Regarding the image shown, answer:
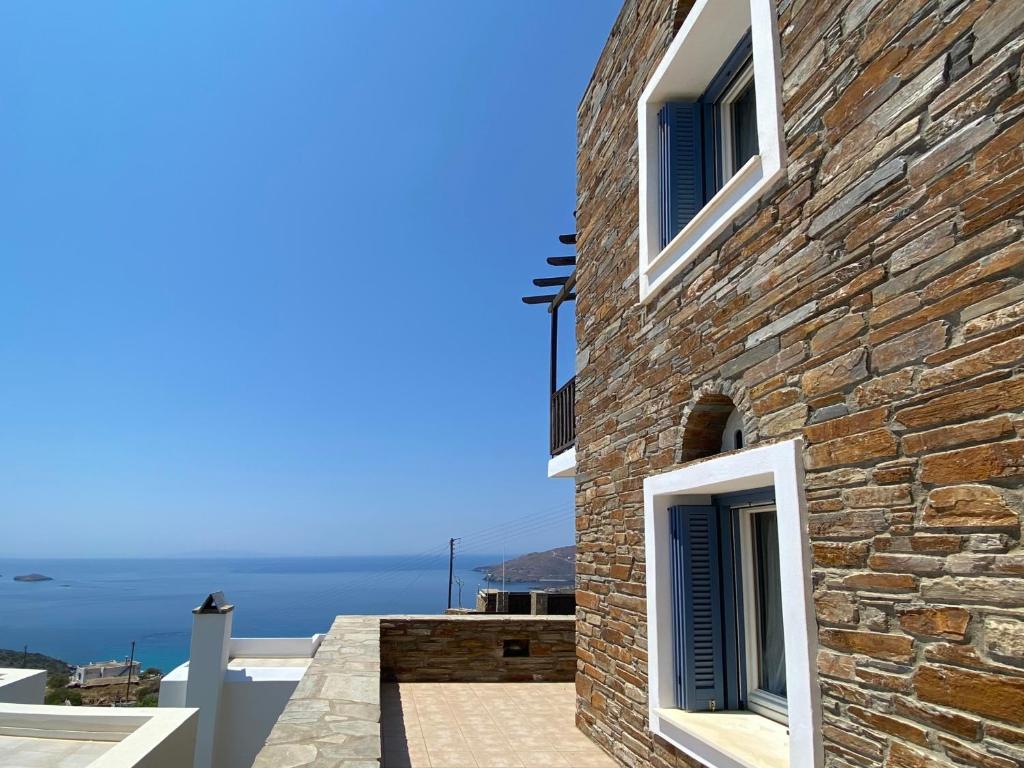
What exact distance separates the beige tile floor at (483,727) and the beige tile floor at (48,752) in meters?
2.77

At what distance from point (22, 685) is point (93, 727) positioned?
197 inches

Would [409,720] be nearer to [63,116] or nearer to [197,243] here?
[63,116]

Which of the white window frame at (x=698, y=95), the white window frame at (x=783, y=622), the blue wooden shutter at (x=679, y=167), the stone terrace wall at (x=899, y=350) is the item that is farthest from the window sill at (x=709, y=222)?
the white window frame at (x=783, y=622)

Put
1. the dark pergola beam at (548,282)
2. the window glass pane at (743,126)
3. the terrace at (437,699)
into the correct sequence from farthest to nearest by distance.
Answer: the dark pergola beam at (548,282) → the window glass pane at (743,126) → the terrace at (437,699)

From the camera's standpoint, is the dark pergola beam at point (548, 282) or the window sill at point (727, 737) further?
the dark pergola beam at point (548, 282)

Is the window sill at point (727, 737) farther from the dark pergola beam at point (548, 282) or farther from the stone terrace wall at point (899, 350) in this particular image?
the dark pergola beam at point (548, 282)

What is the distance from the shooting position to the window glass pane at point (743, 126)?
4379 mm

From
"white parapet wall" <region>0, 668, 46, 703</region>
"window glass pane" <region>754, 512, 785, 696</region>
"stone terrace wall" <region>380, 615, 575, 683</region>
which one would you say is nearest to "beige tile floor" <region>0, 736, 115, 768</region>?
"stone terrace wall" <region>380, 615, 575, 683</region>

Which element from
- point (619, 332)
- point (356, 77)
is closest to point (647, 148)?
point (619, 332)

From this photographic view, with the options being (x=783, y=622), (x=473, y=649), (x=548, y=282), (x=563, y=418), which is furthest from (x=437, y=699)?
(x=548, y=282)

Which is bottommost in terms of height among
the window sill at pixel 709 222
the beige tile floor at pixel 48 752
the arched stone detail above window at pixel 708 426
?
the beige tile floor at pixel 48 752

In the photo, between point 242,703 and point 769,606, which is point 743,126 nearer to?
point 769,606

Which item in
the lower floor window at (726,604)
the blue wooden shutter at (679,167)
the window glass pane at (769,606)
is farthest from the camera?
the blue wooden shutter at (679,167)

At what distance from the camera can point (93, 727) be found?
22.8 ft
